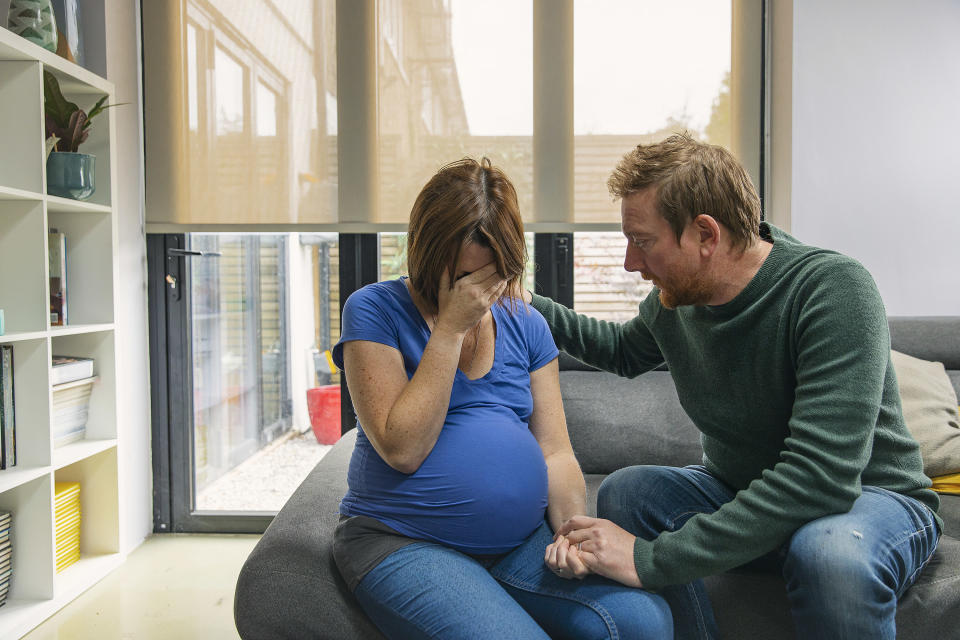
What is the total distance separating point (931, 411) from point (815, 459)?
1.03 meters

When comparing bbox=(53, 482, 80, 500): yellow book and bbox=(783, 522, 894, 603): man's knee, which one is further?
bbox=(53, 482, 80, 500): yellow book

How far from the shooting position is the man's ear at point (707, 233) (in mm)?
1232

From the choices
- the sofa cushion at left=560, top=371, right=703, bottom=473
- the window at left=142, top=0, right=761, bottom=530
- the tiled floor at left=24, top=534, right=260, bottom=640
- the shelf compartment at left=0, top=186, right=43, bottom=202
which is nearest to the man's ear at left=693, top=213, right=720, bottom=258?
the sofa cushion at left=560, top=371, right=703, bottom=473

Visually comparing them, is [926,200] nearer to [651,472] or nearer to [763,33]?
[763,33]

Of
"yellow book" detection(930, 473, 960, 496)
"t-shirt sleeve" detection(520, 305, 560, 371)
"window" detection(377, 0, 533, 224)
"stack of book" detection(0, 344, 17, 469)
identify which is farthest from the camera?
"window" detection(377, 0, 533, 224)

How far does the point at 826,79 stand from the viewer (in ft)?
8.20

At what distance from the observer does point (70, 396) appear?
230 cm

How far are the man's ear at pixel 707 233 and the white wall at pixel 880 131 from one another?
1.46 meters

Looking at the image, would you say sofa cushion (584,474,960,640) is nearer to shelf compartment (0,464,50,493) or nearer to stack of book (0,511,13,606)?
shelf compartment (0,464,50,493)

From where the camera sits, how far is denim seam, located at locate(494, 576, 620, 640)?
3.53 feet

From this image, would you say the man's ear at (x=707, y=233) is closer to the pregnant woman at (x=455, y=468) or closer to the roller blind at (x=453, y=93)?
the pregnant woman at (x=455, y=468)

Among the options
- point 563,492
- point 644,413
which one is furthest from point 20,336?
point 644,413

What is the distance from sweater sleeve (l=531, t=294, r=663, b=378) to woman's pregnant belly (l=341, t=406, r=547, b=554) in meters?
0.41

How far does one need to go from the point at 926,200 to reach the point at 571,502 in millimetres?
1987
